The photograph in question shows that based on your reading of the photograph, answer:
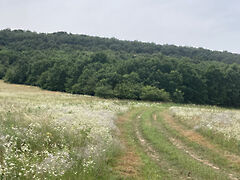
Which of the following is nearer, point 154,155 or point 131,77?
point 154,155

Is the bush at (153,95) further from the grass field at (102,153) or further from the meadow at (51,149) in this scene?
the meadow at (51,149)

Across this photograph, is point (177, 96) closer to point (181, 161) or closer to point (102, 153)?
point (181, 161)

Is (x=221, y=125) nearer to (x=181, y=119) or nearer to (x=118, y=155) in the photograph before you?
(x=181, y=119)

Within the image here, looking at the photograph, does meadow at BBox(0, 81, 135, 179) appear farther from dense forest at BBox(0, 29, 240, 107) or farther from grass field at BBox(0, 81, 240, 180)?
dense forest at BBox(0, 29, 240, 107)

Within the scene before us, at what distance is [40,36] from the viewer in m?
139

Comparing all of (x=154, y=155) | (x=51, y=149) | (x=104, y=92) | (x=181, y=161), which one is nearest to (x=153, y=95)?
(x=104, y=92)

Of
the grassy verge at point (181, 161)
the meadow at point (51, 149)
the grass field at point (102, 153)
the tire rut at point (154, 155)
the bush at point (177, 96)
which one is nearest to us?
the meadow at point (51, 149)

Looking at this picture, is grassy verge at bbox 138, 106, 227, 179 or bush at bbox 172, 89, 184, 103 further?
bush at bbox 172, 89, 184, 103

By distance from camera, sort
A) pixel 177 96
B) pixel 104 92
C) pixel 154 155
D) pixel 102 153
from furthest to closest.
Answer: pixel 177 96 → pixel 104 92 → pixel 154 155 → pixel 102 153

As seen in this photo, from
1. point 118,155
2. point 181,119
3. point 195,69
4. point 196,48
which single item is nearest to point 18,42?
point 195,69

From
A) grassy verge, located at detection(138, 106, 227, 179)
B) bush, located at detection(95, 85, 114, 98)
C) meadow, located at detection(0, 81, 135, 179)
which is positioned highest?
bush, located at detection(95, 85, 114, 98)

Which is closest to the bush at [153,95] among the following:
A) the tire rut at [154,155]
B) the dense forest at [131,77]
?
the dense forest at [131,77]

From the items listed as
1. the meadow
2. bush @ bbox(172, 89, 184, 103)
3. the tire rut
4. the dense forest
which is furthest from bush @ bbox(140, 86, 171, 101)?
the meadow

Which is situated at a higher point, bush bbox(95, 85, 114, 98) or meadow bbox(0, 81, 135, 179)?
bush bbox(95, 85, 114, 98)
